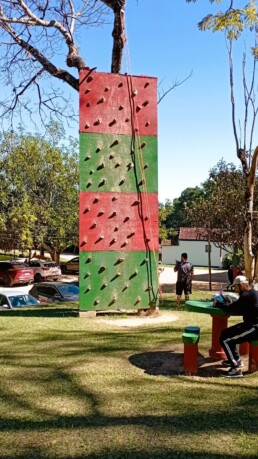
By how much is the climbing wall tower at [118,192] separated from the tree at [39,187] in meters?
21.8

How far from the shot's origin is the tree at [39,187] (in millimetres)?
33969

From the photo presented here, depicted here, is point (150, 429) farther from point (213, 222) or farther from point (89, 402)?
point (213, 222)

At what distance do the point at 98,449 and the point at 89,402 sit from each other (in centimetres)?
139

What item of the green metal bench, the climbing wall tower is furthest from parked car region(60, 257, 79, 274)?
the green metal bench

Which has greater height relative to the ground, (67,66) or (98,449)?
(67,66)

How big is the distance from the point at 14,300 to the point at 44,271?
1539 cm

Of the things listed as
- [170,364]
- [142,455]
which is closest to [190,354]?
[170,364]

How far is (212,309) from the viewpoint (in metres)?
6.93

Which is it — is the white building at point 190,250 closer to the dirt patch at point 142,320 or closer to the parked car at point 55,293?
the parked car at point 55,293

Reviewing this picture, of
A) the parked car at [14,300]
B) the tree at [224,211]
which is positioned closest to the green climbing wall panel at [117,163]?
the parked car at [14,300]

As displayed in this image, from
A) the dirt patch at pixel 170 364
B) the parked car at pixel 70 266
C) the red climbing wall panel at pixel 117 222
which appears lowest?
the parked car at pixel 70 266

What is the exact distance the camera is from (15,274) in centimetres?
2888

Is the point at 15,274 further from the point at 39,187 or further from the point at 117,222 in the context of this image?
the point at 117,222

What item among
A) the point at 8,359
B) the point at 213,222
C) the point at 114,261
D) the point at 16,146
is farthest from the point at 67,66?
the point at 16,146
